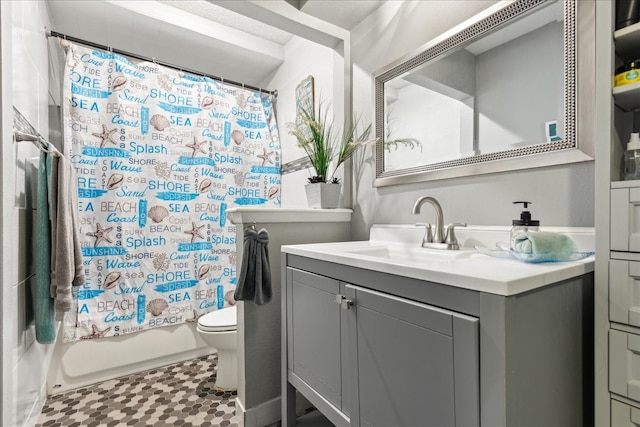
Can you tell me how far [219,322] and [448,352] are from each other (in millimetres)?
1487

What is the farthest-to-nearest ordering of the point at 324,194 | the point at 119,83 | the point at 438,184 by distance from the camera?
1. the point at 119,83
2. the point at 324,194
3. the point at 438,184

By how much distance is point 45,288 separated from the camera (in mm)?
1365

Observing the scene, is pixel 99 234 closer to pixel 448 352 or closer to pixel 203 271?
pixel 203 271

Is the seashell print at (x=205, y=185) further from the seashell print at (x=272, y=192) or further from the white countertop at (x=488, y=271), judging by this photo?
the white countertop at (x=488, y=271)

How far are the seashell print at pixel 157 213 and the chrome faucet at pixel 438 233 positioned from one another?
1748mm

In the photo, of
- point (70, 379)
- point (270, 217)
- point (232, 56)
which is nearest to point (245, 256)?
point (270, 217)

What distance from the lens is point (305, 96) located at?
2414mm

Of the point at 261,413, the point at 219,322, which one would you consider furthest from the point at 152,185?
the point at 261,413

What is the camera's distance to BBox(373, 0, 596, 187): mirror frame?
3.25 ft

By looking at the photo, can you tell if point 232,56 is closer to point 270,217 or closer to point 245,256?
point 270,217

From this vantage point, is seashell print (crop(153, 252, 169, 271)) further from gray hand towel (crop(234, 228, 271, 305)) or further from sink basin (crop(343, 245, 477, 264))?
sink basin (crop(343, 245, 477, 264))

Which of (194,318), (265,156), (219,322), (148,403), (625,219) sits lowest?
(148,403)

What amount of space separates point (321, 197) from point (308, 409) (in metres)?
1.14

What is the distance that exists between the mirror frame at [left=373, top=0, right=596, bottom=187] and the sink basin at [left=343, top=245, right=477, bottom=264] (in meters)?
0.34
